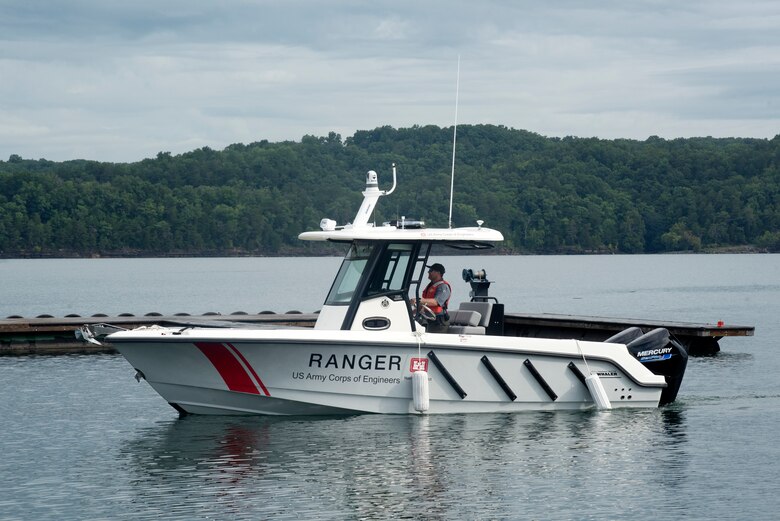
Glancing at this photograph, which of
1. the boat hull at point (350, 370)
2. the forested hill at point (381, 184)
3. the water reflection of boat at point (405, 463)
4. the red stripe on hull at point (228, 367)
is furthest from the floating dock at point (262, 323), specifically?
the forested hill at point (381, 184)

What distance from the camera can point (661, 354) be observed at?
17.9 metres

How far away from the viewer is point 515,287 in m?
78.9

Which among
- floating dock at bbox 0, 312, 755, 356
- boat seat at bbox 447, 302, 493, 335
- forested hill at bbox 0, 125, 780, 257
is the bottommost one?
floating dock at bbox 0, 312, 755, 356

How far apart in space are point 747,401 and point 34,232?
139 m

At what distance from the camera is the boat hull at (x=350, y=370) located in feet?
53.3

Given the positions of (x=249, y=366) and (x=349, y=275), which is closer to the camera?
(x=249, y=366)

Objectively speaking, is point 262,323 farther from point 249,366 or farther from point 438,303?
point 249,366

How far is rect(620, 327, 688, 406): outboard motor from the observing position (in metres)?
17.8

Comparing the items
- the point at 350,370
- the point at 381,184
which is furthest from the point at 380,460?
the point at 381,184

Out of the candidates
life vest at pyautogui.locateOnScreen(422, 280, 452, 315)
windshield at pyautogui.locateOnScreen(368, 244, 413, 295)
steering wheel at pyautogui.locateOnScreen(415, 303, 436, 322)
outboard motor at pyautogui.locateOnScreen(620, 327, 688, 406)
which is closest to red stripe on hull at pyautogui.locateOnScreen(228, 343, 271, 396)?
windshield at pyautogui.locateOnScreen(368, 244, 413, 295)

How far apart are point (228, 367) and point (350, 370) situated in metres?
1.63

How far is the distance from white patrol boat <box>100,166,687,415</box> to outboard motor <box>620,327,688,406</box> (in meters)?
0.58

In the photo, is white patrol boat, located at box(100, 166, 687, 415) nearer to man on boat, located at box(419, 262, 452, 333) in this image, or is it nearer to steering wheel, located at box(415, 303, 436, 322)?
steering wheel, located at box(415, 303, 436, 322)

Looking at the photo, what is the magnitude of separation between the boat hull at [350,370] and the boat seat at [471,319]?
1.57 ft
